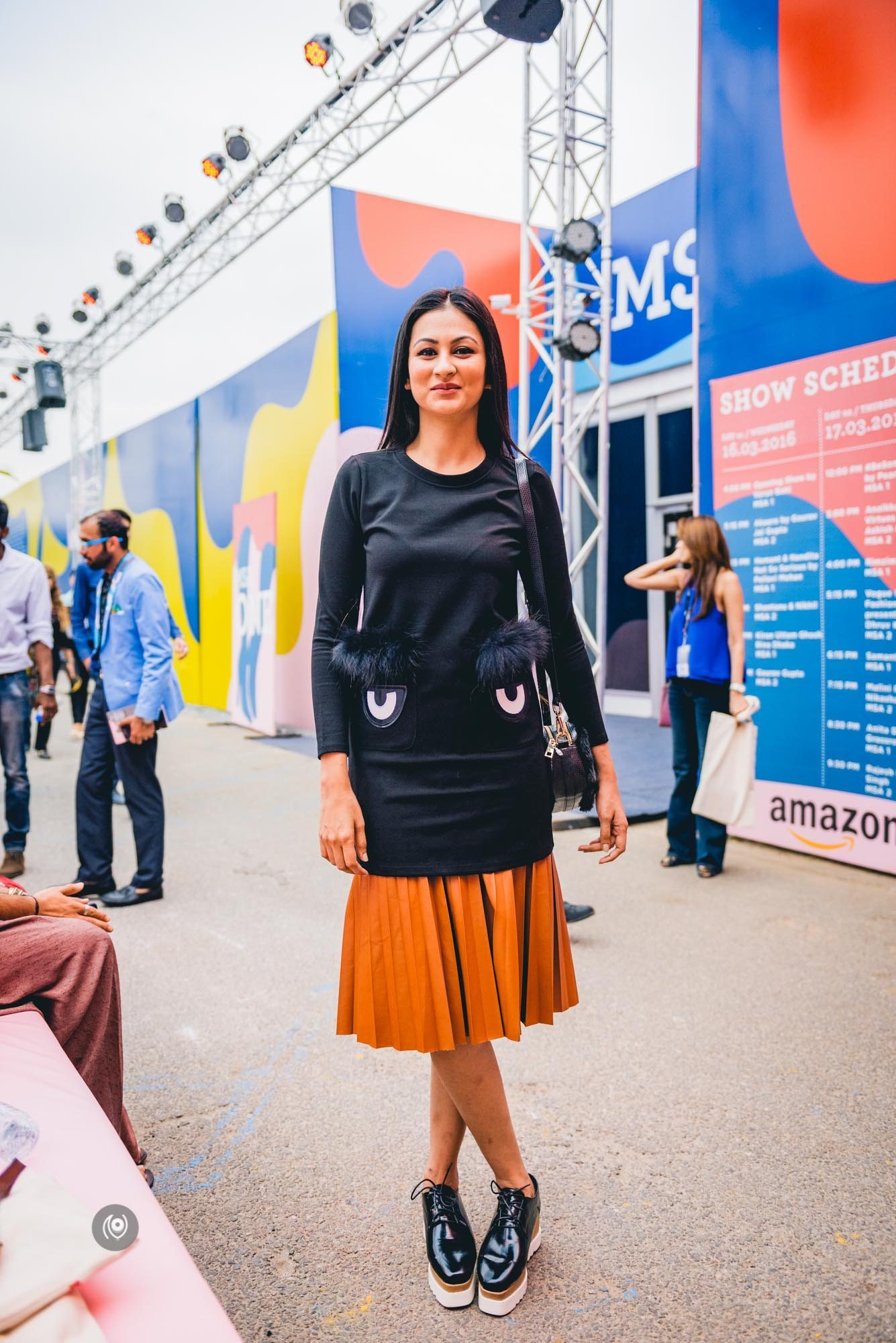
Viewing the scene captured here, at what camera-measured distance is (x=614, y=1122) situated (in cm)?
240

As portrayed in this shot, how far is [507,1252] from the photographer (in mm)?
1775

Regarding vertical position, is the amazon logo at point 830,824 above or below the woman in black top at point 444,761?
below

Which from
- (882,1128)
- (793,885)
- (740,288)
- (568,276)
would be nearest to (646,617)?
(568,276)

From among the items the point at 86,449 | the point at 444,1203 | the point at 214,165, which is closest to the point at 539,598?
the point at 444,1203

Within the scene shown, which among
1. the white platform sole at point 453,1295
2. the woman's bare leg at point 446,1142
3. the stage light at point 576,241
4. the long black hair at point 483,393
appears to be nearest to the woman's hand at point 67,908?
the woman's bare leg at point 446,1142

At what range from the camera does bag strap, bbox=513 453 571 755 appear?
5.92 ft

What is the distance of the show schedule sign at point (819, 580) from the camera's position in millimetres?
4465

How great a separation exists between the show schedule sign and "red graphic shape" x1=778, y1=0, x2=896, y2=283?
515 millimetres

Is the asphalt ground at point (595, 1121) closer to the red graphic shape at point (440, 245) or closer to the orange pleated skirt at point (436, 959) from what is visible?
the orange pleated skirt at point (436, 959)

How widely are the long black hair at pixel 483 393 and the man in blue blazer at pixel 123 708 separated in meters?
2.62

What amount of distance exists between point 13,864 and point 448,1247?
12.3 feet

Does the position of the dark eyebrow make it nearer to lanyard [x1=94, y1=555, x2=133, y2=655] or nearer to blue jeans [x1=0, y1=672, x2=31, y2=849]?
lanyard [x1=94, y1=555, x2=133, y2=655]

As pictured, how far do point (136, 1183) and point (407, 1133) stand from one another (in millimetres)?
1191

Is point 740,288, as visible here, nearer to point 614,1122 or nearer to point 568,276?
point 568,276
